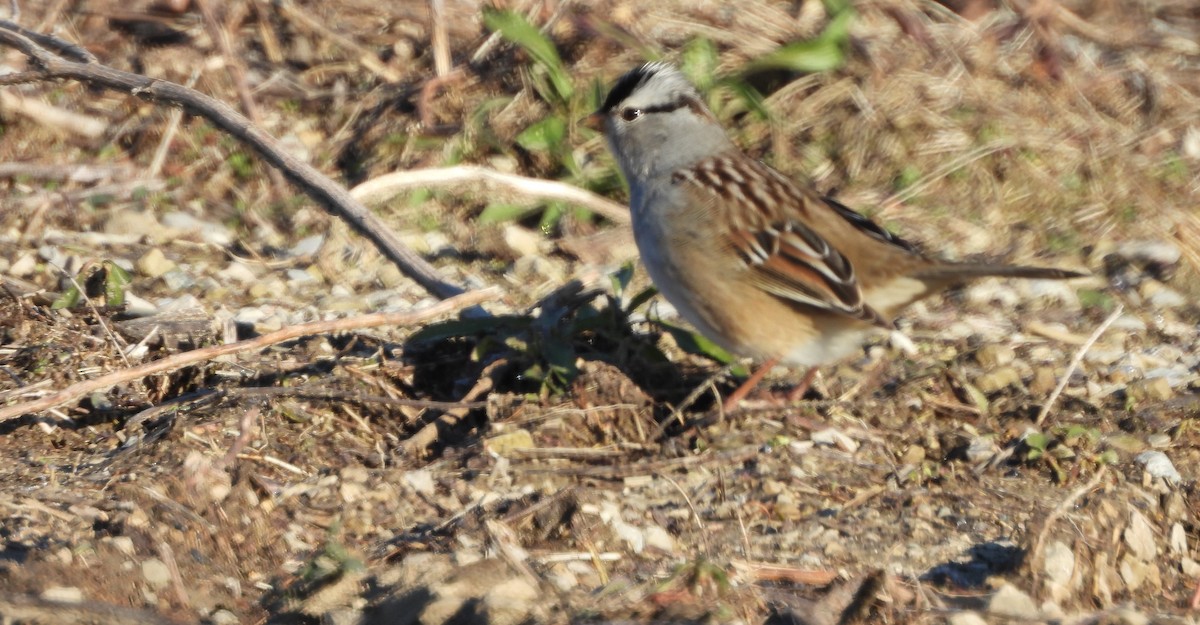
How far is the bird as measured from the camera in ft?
14.2

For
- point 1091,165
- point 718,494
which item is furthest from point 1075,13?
point 718,494

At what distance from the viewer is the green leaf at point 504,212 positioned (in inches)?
223

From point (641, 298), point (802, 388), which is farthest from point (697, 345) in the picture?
point (802, 388)

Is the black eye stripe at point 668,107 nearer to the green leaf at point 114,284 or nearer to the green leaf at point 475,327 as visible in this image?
the green leaf at point 475,327

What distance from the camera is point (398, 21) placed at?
22.5 ft

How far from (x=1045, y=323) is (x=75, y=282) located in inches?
134

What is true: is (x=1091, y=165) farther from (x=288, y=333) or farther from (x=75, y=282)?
(x=75, y=282)

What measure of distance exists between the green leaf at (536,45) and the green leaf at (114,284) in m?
2.07

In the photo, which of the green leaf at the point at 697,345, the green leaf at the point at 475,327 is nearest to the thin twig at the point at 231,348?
the green leaf at the point at 475,327

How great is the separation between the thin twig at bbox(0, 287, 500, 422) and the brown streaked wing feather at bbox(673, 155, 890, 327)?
789mm

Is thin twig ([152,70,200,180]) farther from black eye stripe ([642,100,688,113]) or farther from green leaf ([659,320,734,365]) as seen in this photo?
green leaf ([659,320,734,365])

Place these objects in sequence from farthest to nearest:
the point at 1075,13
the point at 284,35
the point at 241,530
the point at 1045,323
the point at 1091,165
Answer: the point at 1075,13 → the point at 284,35 → the point at 1091,165 → the point at 1045,323 → the point at 241,530

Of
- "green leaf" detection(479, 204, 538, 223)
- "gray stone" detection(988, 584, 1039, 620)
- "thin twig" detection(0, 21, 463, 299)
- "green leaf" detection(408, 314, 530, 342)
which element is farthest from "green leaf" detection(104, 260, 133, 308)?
"gray stone" detection(988, 584, 1039, 620)

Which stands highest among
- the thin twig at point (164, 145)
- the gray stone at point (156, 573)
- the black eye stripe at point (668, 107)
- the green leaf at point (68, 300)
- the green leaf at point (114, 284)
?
the gray stone at point (156, 573)
